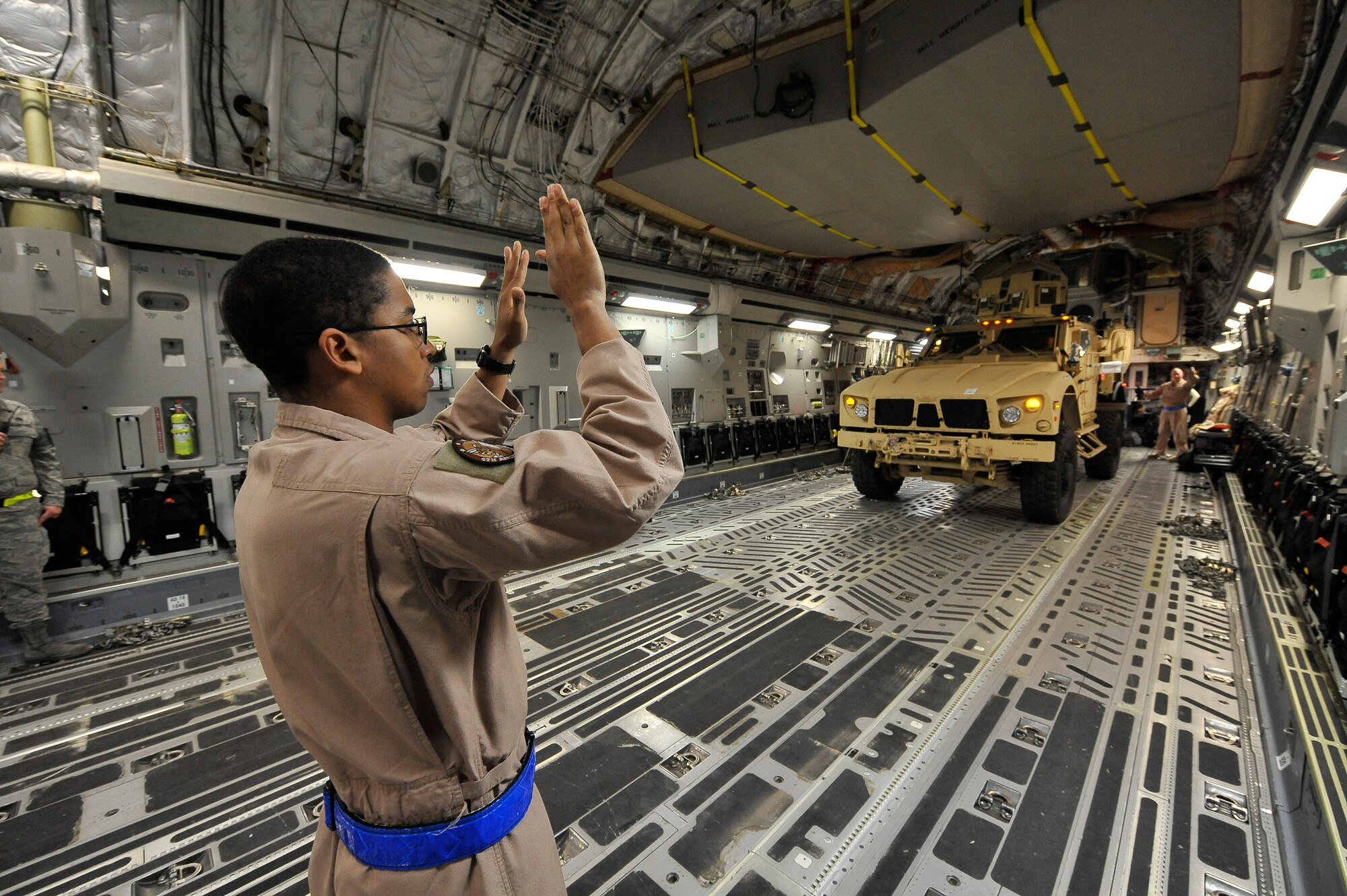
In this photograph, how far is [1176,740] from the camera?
245cm

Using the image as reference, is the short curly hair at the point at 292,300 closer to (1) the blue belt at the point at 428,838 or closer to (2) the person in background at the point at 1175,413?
(1) the blue belt at the point at 428,838

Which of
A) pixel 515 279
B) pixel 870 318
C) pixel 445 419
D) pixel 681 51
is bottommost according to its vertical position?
pixel 445 419

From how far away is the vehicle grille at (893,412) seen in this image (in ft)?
19.3

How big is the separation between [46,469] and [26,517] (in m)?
0.33

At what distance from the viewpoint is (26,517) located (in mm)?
3375

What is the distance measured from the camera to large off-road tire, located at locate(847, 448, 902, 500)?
6.91 metres

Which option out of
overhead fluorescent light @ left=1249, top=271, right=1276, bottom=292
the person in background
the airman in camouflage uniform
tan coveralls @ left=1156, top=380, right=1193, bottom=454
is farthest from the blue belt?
tan coveralls @ left=1156, top=380, right=1193, bottom=454

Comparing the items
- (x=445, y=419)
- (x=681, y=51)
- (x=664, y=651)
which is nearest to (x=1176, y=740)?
(x=664, y=651)

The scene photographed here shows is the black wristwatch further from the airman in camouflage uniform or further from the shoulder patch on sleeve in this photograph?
the airman in camouflage uniform

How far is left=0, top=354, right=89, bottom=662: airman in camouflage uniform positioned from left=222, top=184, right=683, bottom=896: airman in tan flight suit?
407cm

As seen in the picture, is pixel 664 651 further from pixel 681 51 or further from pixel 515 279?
pixel 681 51

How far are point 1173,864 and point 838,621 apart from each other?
6.37 feet

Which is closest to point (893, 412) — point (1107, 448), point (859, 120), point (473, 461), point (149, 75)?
point (859, 120)

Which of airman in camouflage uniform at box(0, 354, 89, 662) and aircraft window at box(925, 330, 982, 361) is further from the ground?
aircraft window at box(925, 330, 982, 361)
